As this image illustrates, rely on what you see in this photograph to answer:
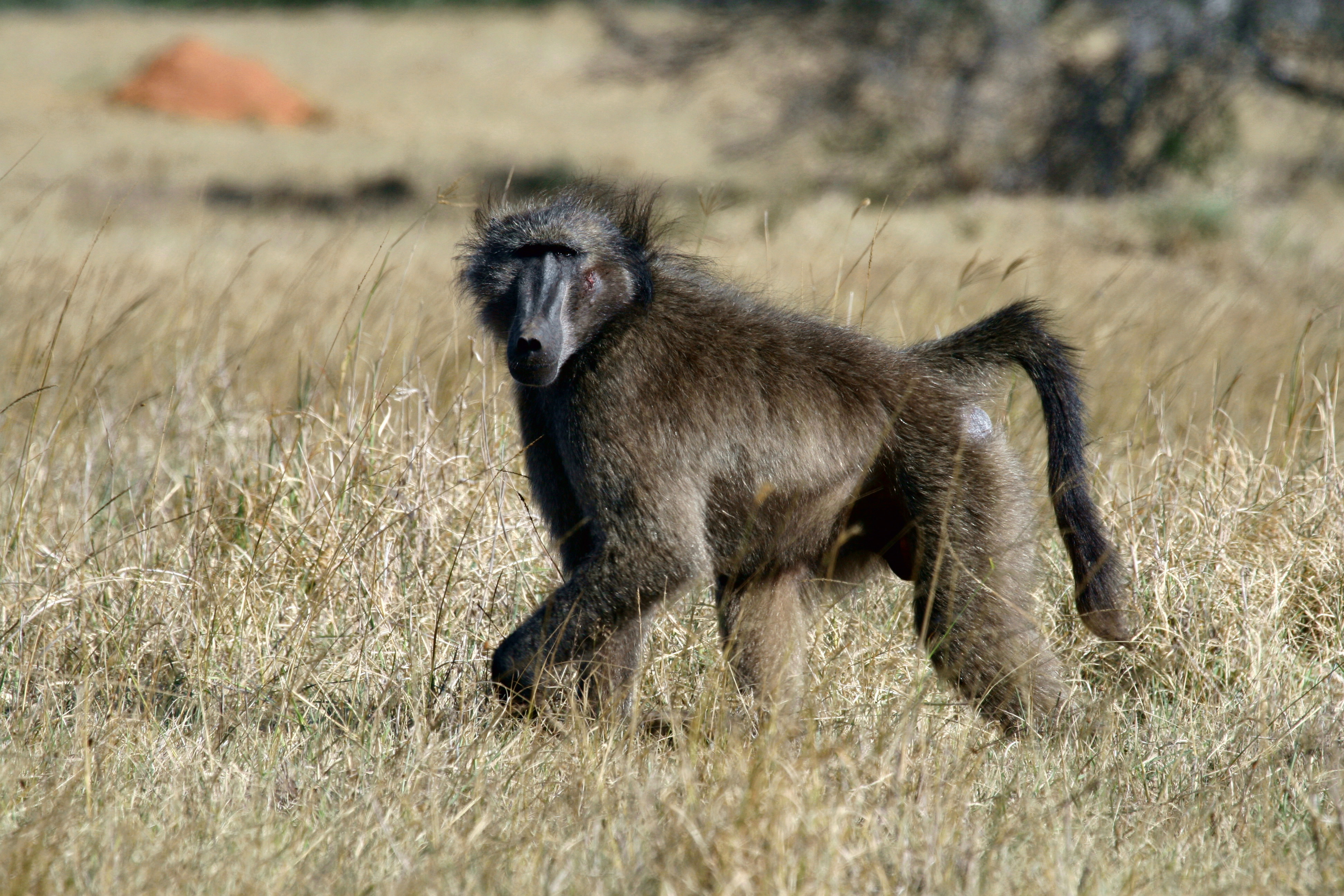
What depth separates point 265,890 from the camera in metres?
2.15

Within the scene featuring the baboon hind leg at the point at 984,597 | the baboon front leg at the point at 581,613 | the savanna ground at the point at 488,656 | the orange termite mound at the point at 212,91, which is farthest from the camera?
the orange termite mound at the point at 212,91

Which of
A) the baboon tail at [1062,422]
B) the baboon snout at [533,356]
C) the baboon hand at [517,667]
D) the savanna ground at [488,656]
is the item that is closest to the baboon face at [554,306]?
the baboon snout at [533,356]

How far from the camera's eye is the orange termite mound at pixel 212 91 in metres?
28.3

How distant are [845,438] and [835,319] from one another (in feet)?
2.33

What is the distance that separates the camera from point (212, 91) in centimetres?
2884

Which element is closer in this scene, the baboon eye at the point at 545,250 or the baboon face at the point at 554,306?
the baboon face at the point at 554,306

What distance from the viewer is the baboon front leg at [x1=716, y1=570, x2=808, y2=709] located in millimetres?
3215

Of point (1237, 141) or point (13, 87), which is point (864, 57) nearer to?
point (1237, 141)

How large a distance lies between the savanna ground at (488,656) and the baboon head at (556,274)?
1.69 ft

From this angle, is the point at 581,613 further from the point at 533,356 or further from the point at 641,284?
the point at 641,284

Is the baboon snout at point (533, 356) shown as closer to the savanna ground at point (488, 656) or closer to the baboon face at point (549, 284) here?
the baboon face at point (549, 284)

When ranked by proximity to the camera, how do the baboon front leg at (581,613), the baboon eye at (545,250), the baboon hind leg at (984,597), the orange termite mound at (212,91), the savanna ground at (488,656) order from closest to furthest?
the savanna ground at (488,656), the baboon front leg at (581,613), the baboon hind leg at (984,597), the baboon eye at (545,250), the orange termite mound at (212,91)

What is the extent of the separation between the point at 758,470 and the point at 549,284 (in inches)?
26.8

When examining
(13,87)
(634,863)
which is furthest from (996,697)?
(13,87)
